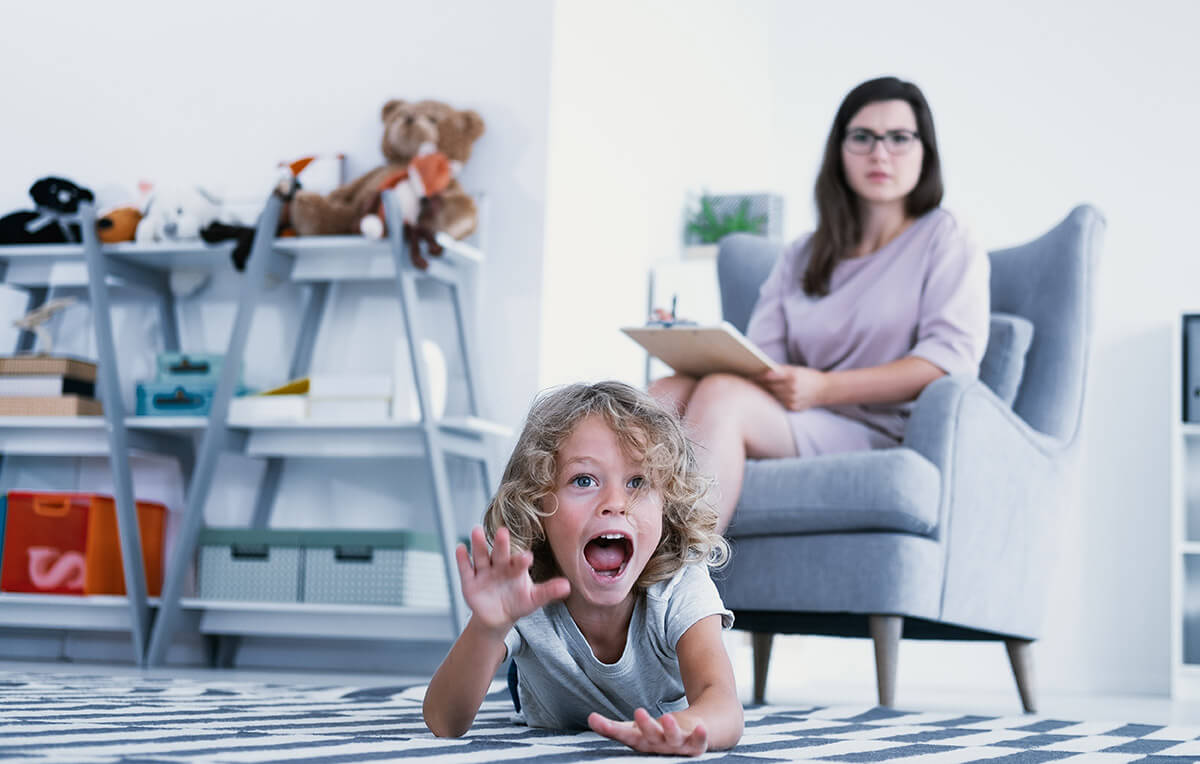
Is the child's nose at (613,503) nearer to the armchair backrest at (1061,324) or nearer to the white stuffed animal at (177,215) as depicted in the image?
the armchair backrest at (1061,324)

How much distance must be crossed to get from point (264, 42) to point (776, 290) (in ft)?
4.68

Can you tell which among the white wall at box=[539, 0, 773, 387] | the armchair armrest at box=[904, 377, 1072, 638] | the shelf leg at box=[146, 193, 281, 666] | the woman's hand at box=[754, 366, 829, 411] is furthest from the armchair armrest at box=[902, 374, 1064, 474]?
the shelf leg at box=[146, 193, 281, 666]

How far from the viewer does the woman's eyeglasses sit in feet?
7.00

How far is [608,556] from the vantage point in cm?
107

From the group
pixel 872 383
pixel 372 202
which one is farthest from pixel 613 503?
pixel 372 202

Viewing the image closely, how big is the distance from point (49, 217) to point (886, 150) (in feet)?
5.90

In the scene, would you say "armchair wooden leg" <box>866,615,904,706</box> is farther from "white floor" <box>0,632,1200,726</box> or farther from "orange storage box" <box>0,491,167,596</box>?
"orange storage box" <box>0,491,167,596</box>

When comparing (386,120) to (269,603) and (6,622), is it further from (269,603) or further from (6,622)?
(6,622)

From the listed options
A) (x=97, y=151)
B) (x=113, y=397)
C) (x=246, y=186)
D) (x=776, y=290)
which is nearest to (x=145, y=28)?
(x=97, y=151)

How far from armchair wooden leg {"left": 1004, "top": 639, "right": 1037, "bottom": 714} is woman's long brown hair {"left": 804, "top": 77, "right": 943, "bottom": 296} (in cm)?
65

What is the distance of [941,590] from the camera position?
6.15 ft

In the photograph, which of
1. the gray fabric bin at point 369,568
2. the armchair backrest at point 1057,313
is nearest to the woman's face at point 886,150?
the armchair backrest at point 1057,313

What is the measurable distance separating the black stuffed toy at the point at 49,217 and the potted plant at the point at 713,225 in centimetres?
154

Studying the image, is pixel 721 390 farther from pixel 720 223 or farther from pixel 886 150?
pixel 720 223
